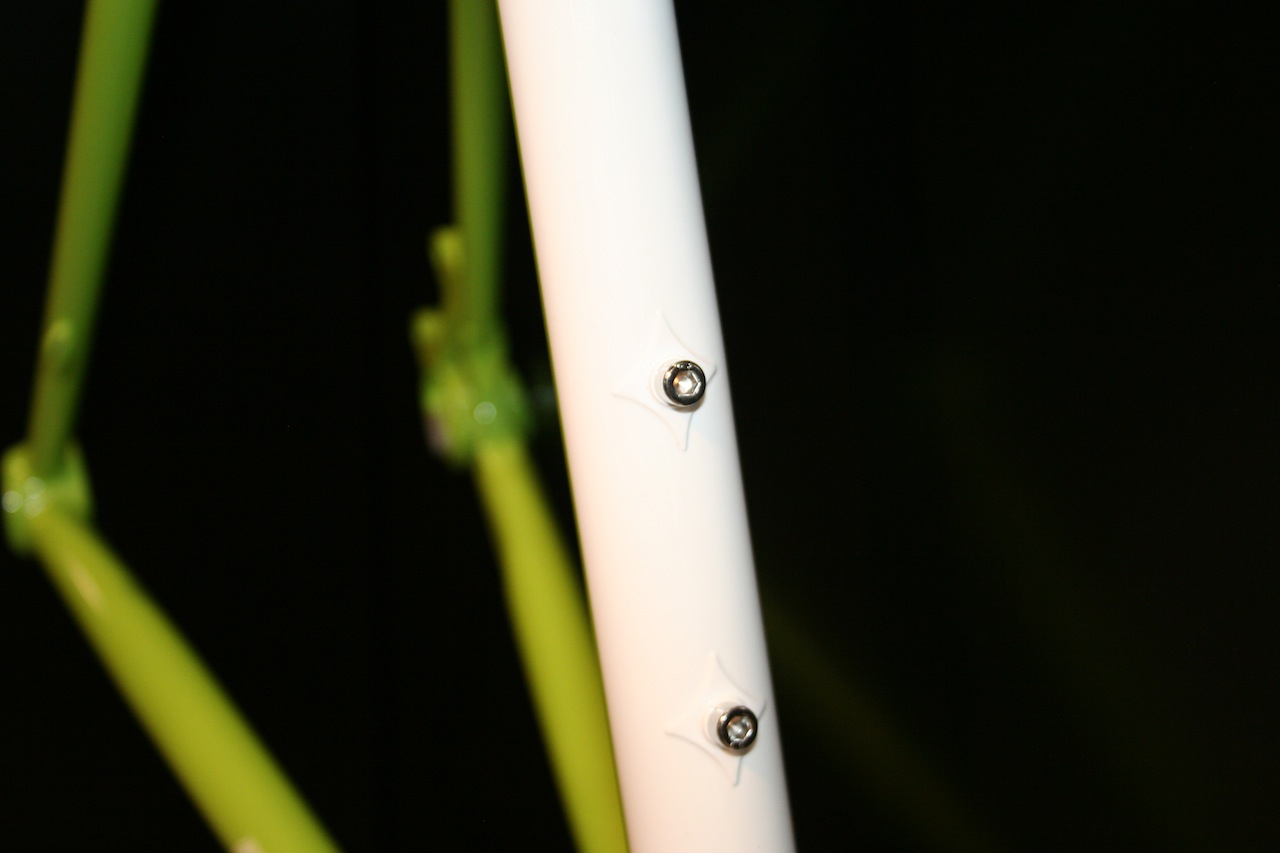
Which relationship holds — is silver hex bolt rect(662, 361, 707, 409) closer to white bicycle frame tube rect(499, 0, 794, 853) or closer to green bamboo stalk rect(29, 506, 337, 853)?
white bicycle frame tube rect(499, 0, 794, 853)

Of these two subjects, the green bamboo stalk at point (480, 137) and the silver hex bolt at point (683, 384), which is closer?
the silver hex bolt at point (683, 384)

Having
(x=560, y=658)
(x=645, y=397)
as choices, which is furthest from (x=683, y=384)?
(x=560, y=658)

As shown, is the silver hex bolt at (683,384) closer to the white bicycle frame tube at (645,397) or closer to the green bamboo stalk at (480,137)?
the white bicycle frame tube at (645,397)

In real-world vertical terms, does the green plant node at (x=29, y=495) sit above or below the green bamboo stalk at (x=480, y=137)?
below

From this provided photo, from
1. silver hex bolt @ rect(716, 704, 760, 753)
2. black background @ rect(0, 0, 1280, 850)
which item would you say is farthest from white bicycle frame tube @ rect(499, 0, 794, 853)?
black background @ rect(0, 0, 1280, 850)

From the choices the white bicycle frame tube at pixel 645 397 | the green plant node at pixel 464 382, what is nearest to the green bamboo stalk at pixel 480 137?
the green plant node at pixel 464 382

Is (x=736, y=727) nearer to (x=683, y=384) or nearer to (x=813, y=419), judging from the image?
(x=683, y=384)

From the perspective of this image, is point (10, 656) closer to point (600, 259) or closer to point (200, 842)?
point (200, 842)
